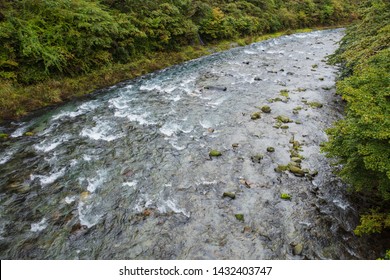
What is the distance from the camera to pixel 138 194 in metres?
9.55

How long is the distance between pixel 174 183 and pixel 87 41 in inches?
581

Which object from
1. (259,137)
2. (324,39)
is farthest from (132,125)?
(324,39)

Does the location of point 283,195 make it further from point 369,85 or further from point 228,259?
point 369,85

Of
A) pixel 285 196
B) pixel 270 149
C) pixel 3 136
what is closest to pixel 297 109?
pixel 270 149

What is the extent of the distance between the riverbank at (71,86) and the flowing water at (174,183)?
1.29 meters

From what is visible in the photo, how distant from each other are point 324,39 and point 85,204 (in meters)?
40.6

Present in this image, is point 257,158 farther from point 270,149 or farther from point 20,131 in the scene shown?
point 20,131

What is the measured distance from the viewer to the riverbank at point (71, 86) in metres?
15.0

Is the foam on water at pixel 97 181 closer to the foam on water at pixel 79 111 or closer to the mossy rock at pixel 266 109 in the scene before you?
the foam on water at pixel 79 111

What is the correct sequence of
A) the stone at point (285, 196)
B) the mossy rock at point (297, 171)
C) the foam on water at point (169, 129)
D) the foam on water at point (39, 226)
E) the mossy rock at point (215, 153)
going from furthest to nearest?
the foam on water at point (169, 129) < the mossy rock at point (215, 153) < the mossy rock at point (297, 171) < the stone at point (285, 196) < the foam on water at point (39, 226)

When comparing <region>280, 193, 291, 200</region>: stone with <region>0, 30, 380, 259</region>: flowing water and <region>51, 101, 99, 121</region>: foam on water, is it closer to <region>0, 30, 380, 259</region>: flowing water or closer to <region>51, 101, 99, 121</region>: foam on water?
<region>0, 30, 380, 259</region>: flowing water

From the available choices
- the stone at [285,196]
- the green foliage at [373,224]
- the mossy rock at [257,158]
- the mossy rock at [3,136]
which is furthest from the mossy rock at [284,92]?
the mossy rock at [3,136]

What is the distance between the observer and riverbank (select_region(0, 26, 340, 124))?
15016 millimetres

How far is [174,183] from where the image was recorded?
33.2 ft
